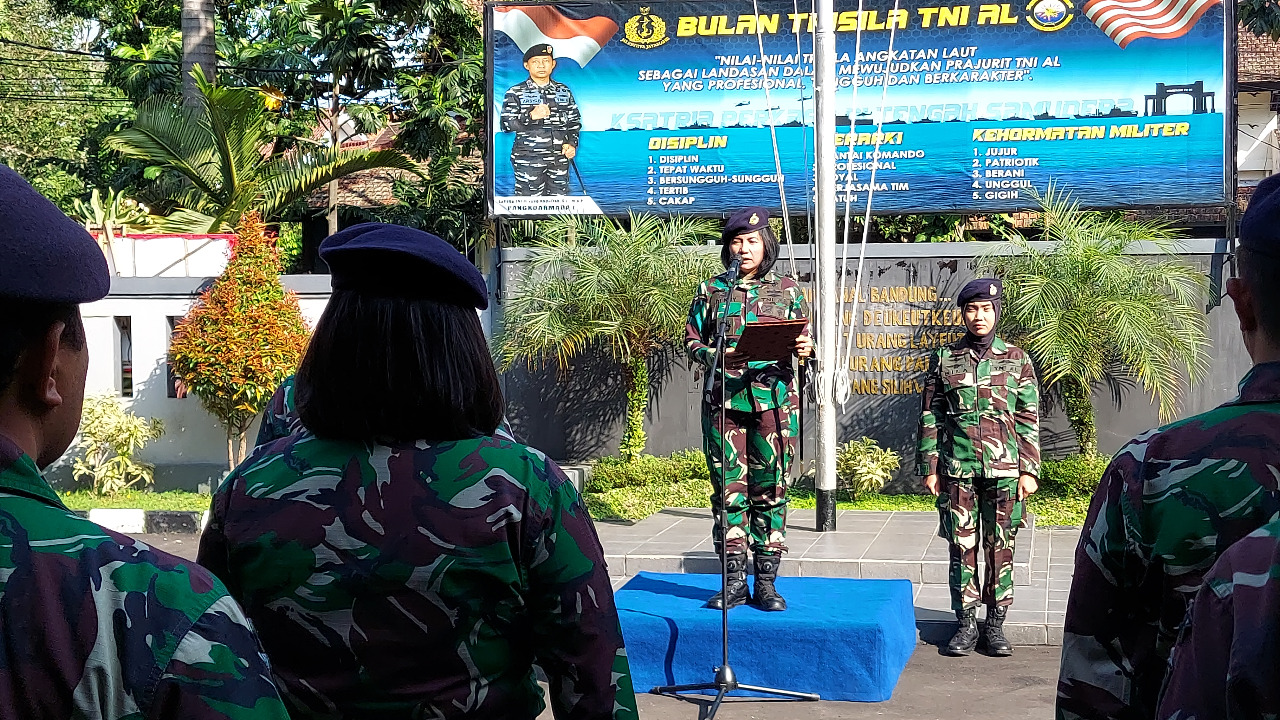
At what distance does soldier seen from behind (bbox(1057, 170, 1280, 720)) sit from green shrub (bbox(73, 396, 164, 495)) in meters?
12.0

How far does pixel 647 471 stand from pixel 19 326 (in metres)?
11.1

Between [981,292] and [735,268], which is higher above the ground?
[735,268]

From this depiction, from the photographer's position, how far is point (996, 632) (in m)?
6.65

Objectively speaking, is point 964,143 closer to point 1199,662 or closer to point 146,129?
point 146,129

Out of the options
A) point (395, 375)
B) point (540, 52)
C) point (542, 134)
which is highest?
point (540, 52)

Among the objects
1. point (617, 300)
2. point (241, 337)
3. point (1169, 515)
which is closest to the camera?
point (1169, 515)

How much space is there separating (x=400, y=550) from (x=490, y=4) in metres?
12.0

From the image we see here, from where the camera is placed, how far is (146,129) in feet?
49.2

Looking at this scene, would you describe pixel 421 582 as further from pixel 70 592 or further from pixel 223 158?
pixel 223 158

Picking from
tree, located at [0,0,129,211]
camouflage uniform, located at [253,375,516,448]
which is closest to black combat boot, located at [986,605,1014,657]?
camouflage uniform, located at [253,375,516,448]

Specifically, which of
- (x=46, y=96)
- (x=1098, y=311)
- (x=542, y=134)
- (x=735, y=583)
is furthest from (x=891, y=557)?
(x=46, y=96)

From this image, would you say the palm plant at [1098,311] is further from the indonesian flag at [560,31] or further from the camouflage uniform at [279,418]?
the camouflage uniform at [279,418]

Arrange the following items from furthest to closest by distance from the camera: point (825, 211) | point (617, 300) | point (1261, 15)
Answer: point (1261, 15)
point (617, 300)
point (825, 211)

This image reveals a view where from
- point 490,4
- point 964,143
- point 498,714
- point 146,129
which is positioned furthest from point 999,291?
point 146,129
